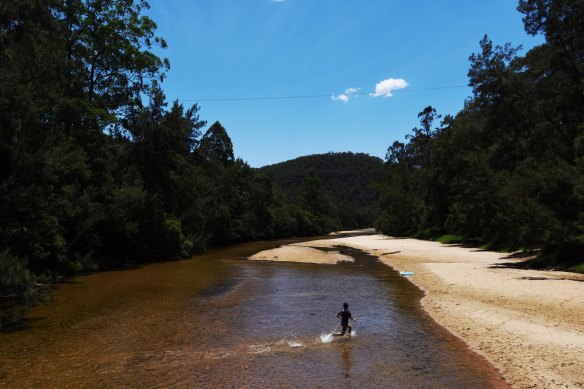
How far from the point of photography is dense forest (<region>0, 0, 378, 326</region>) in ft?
65.2

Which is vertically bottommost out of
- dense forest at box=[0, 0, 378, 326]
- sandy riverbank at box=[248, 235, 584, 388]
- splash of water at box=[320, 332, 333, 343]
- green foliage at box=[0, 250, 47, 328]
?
splash of water at box=[320, 332, 333, 343]

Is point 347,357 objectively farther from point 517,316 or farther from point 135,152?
point 135,152

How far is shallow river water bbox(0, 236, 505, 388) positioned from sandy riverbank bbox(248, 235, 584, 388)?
A: 88 cm

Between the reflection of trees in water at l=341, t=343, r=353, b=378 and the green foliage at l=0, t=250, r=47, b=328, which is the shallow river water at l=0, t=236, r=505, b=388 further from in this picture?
the green foliage at l=0, t=250, r=47, b=328

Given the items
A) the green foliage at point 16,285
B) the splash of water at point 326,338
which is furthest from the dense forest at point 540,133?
→ the green foliage at point 16,285

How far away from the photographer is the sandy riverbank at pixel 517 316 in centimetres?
1132

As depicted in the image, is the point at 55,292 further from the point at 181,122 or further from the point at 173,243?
the point at 181,122

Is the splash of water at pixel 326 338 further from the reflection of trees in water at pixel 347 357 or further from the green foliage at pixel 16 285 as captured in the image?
the green foliage at pixel 16 285

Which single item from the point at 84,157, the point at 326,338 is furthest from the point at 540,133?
the point at 84,157

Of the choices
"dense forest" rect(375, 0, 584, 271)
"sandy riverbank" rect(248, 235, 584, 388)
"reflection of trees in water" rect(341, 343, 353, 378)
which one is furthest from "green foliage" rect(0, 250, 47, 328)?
"dense forest" rect(375, 0, 584, 271)

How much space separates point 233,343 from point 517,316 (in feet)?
37.7

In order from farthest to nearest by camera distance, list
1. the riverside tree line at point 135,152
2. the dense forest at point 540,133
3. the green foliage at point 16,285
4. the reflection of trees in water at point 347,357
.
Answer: the dense forest at point 540,133, the riverside tree line at point 135,152, the green foliage at point 16,285, the reflection of trees in water at point 347,357

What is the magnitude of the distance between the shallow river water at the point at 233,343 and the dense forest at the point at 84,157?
330cm

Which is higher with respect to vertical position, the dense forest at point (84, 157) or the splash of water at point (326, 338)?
the dense forest at point (84, 157)
